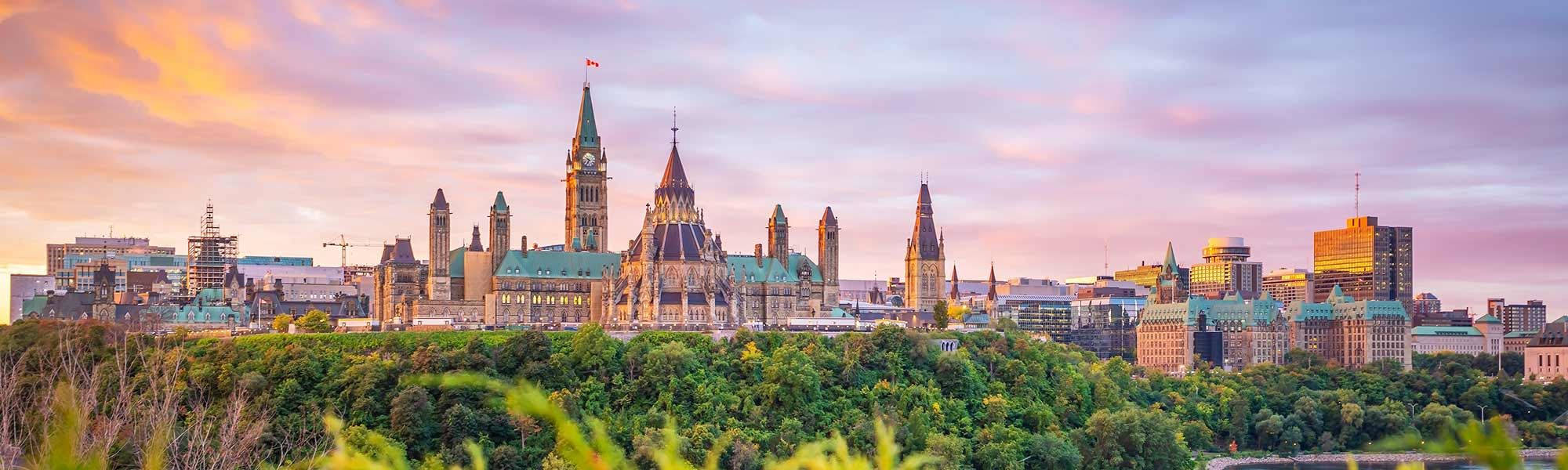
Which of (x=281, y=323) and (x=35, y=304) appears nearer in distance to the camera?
(x=281, y=323)

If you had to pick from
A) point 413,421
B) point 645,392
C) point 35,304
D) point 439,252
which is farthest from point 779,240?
point 35,304

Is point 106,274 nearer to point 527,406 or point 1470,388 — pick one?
point 1470,388

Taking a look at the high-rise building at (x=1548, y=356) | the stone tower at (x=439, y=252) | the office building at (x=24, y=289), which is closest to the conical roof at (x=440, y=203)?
the stone tower at (x=439, y=252)

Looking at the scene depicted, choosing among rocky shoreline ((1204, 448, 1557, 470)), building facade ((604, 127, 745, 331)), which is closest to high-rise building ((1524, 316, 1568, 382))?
rocky shoreline ((1204, 448, 1557, 470))

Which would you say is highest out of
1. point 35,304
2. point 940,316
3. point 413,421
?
point 35,304

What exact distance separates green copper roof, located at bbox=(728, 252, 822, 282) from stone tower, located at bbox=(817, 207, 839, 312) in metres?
1.90

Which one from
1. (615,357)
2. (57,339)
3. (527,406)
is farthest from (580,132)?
(527,406)

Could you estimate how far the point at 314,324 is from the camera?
5276 inches

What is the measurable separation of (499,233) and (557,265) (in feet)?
19.5

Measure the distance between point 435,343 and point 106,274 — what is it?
253 feet

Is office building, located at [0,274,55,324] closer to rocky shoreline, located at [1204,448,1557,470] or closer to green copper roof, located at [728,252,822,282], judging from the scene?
green copper roof, located at [728,252,822,282]

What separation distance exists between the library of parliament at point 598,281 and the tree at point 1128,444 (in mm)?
37653

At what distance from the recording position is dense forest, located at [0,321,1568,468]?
9425cm

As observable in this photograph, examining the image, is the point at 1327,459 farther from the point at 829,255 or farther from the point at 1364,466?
the point at 829,255
